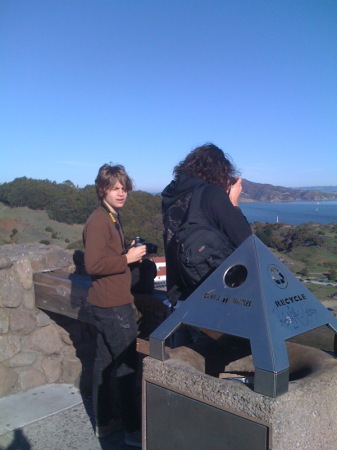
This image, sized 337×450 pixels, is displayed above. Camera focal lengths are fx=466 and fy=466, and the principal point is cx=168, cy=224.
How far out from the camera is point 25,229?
563 centimetres

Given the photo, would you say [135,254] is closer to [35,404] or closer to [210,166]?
[210,166]

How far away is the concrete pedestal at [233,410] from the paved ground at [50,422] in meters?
1.55

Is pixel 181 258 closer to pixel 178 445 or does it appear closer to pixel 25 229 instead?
pixel 178 445

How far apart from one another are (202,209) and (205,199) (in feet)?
0.19

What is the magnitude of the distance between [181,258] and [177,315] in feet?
1.46

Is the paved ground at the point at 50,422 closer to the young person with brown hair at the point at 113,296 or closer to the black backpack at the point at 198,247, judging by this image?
the young person with brown hair at the point at 113,296

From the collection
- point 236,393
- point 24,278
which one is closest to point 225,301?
point 236,393

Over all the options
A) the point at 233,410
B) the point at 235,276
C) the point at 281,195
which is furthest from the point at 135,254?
the point at 281,195

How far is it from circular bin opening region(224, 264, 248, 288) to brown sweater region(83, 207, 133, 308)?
42.3 inches

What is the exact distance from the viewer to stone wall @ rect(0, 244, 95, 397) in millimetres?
4086

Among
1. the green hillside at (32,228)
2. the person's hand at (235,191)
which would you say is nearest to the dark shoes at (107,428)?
the person's hand at (235,191)

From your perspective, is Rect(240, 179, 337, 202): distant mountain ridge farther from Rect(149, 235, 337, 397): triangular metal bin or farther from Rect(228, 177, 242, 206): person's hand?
Rect(149, 235, 337, 397): triangular metal bin

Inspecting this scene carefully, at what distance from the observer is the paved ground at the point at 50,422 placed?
321 centimetres

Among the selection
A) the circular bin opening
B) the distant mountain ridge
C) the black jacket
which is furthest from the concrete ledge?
the distant mountain ridge
